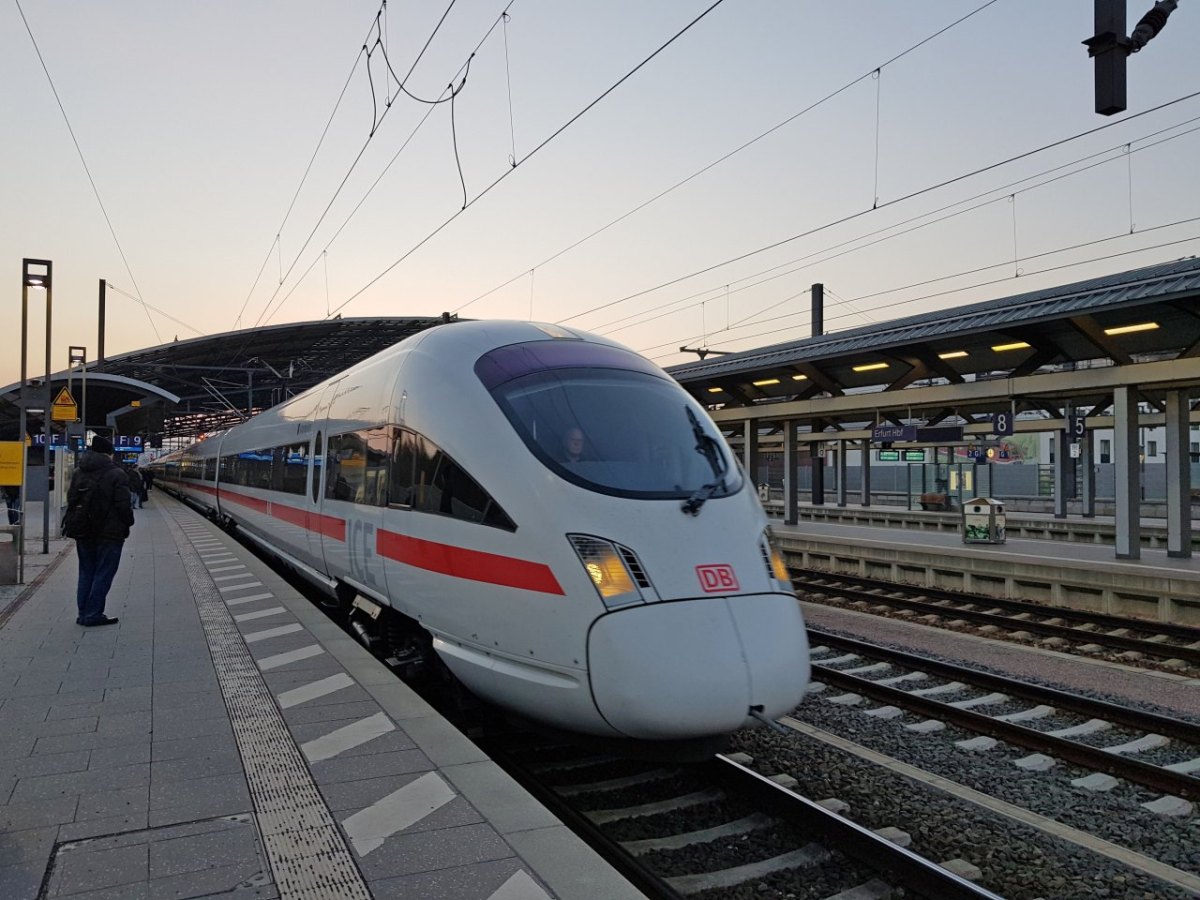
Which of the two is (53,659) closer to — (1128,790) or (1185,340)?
(1128,790)

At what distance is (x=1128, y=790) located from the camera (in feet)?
18.1

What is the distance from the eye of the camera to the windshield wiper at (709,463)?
4883 millimetres

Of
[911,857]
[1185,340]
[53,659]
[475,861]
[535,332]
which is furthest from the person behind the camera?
[1185,340]

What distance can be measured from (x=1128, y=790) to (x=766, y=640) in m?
2.94

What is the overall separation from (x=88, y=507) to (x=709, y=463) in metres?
6.01

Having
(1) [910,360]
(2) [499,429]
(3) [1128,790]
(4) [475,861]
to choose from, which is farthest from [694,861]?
(1) [910,360]

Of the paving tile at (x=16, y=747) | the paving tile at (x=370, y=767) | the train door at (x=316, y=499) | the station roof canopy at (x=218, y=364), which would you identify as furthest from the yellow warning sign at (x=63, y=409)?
the paving tile at (x=370, y=767)

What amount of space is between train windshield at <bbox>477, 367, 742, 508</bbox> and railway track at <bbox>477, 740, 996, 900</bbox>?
1.70 meters

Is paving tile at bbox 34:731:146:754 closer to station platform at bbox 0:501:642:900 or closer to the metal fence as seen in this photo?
station platform at bbox 0:501:642:900

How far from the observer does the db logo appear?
14.8ft

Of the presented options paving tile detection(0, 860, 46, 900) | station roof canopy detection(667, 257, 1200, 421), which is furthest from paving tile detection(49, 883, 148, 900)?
station roof canopy detection(667, 257, 1200, 421)

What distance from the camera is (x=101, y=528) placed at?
809cm

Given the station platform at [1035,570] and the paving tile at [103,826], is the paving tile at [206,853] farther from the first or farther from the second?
the station platform at [1035,570]

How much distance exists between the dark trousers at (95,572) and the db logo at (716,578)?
6127 millimetres
